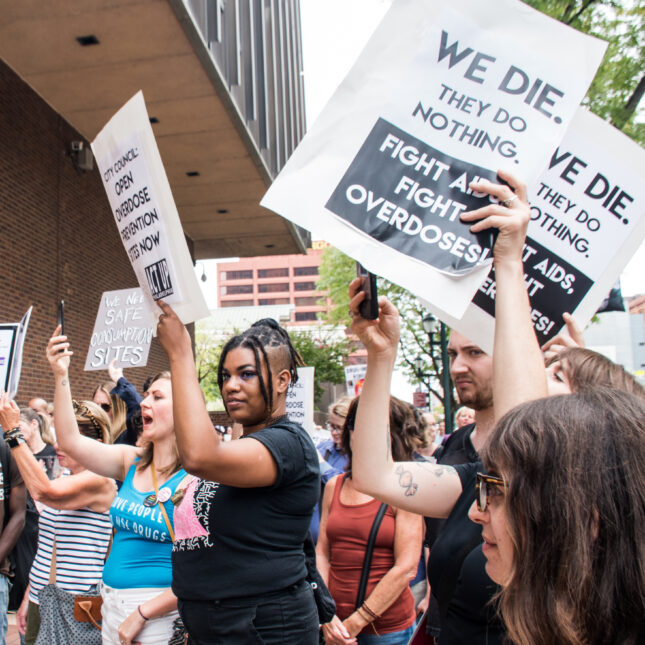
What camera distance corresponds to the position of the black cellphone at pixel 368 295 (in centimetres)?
196

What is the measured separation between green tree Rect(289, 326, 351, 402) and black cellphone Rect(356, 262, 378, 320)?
86.3 feet

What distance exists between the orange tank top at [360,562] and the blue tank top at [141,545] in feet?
3.57

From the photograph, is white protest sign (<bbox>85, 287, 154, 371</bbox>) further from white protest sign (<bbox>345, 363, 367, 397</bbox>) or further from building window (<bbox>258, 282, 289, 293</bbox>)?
building window (<bbox>258, 282, 289, 293</bbox>)

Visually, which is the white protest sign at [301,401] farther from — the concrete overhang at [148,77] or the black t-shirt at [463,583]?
the concrete overhang at [148,77]

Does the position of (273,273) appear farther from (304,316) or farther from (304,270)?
(304,316)

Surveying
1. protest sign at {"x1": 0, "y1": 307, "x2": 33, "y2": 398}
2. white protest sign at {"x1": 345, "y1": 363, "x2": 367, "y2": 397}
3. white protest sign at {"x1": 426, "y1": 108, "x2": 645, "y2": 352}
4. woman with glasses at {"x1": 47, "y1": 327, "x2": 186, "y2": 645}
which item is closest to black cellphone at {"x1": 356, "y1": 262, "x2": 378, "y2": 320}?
white protest sign at {"x1": 426, "y1": 108, "x2": 645, "y2": 352}

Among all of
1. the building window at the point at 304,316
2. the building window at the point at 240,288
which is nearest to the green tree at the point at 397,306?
the building window at the point at 304,316

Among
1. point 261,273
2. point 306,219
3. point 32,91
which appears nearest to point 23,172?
point 32,91

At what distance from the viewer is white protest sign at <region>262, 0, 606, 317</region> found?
1808 mm

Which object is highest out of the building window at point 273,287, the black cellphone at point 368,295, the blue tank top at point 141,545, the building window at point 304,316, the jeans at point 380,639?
the building window at point 273,287

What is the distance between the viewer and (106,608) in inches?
123

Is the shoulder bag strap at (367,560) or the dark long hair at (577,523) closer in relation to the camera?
the dark long hair at (577,523)

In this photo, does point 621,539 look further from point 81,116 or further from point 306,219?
point 81,116

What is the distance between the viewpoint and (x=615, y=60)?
7.18 meters
